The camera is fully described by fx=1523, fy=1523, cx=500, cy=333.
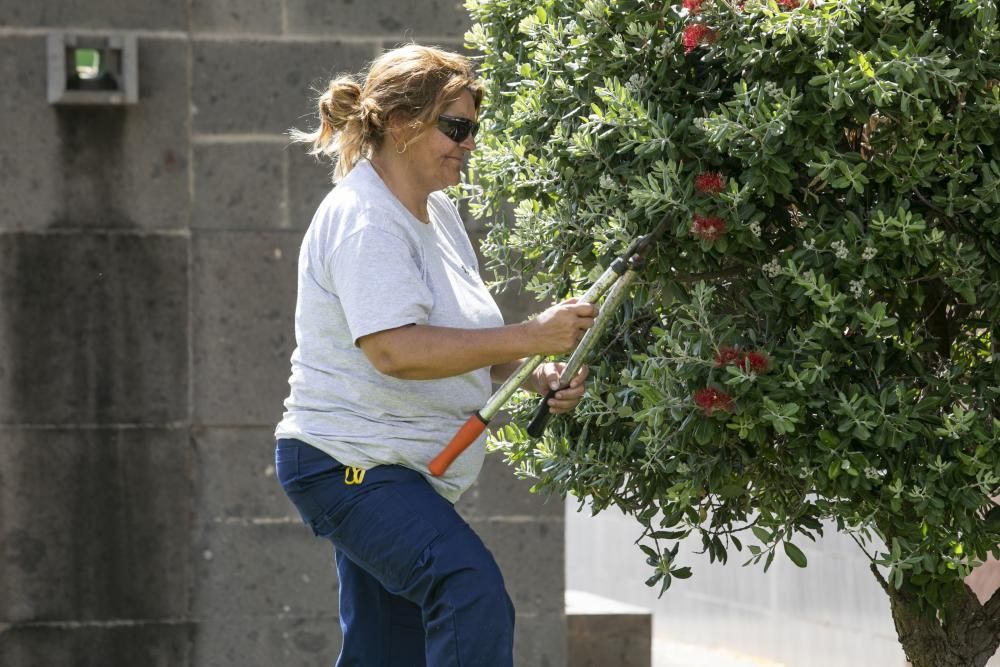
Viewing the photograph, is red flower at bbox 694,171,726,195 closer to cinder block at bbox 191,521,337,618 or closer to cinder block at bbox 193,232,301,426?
cinder block at bbox 193,232,301,426

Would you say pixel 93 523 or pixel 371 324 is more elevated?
pixel 371 324

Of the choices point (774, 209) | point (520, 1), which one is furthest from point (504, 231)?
point (774, 209)

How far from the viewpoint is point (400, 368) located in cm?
315

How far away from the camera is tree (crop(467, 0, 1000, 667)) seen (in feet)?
9.01

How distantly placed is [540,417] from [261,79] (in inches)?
97.8

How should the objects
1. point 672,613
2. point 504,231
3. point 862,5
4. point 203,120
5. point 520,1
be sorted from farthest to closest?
point 672,613 → point 203,120 → point 504,231 → point 520,1 → point 862,5

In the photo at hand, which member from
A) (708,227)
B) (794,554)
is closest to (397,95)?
(708,227)

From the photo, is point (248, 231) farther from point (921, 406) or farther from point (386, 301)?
point (921, 406)

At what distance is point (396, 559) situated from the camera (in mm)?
3176

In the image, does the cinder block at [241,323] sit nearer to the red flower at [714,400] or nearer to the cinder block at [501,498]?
the cinder block at [501,498]

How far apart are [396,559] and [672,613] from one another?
5840 millimetres

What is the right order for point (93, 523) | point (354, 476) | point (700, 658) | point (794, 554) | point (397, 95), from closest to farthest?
point (794, 554) → point (354, 476) → point (397, 95) → point (93, 523) → point (700, 658)

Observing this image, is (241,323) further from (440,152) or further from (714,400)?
(714,400)

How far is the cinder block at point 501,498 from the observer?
213 inches
